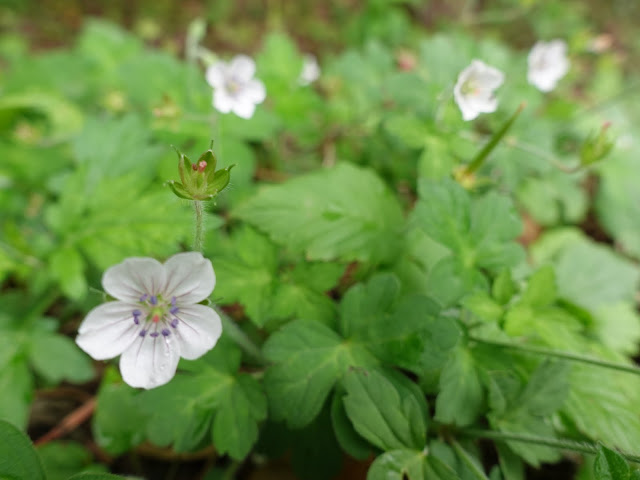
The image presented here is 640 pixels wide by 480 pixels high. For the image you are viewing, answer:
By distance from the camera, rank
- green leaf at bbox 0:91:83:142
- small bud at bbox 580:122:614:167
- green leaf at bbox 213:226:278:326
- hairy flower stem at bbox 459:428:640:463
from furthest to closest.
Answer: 1. green leaf at bbox 0:91:83:142
2. small bud at bbox 580:122:614:167
3. green leaf at bbox 213:226:278:326
4. hairy flower stem at bbox 459:428:640:463

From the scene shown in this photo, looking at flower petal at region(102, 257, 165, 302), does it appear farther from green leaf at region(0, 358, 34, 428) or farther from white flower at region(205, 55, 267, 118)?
green leaf at region(0, 358, 34, 428)

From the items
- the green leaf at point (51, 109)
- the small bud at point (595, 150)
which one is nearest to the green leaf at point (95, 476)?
the small bud at point (595, 150)

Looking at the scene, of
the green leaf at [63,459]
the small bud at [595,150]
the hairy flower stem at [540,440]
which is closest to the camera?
the hairy flower stem at [540,440]

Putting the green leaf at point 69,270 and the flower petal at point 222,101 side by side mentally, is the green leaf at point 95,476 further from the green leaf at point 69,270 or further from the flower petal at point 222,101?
the flower petal at point 222,101

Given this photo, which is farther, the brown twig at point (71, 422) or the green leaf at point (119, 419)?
the brown twig at point (71, 422)

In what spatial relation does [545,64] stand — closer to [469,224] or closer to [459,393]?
[469,224]

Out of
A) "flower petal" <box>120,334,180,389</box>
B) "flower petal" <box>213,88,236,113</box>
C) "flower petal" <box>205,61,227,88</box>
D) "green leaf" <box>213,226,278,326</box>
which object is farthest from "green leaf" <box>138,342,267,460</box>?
"flower petal" <box>205,61,227,88</box>

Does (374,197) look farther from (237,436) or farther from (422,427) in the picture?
(237,436)
